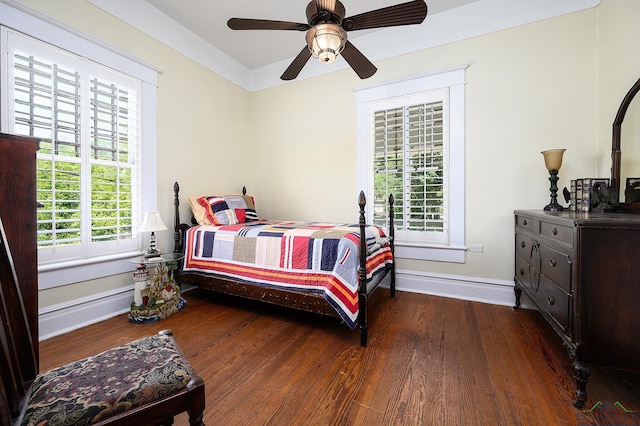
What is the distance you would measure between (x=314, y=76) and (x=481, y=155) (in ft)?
7.76

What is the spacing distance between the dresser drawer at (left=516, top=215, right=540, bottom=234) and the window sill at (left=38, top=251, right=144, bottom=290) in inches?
141

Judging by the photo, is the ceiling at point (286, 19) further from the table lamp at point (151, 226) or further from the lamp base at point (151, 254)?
the lamp base at point (151, 254)

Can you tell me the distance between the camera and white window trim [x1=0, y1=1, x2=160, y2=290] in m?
2.01

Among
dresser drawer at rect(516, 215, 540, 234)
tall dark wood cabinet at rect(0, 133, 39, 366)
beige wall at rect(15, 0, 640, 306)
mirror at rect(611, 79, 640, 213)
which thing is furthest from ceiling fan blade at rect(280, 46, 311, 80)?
mirror at rect(611, 79, 640, 213)

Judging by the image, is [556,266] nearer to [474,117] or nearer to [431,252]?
[431,252]

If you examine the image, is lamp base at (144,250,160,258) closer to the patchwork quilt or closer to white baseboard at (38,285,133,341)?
the patchwork quilt

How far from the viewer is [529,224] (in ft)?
7.19

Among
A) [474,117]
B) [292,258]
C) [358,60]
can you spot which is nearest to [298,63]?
[358,60]

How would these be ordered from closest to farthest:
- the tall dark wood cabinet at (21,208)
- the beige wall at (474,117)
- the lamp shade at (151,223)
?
the tall dark wood cabinet at (21,208), the beige wall at (474,117), the lamp shade at (151,223)

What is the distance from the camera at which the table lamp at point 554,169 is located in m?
2.29

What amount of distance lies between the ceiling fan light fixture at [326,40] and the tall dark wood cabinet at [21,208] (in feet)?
5.34

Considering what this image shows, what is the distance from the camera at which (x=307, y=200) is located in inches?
150

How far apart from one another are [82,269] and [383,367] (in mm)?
2613

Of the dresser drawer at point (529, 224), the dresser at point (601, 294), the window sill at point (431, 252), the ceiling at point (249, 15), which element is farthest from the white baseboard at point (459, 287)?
the ceiling at point (249, 15)
